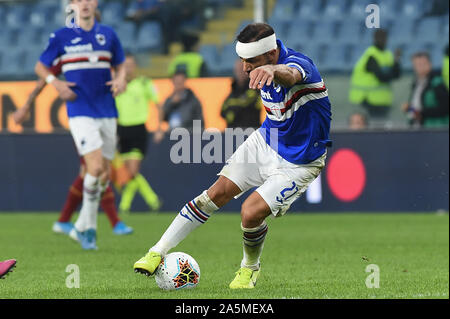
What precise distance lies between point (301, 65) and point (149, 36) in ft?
36.6

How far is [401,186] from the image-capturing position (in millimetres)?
14453

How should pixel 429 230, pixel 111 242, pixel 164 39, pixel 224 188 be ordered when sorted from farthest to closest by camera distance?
1. pixel 164 39
2. pixel 429 230
3. pixel 111 242
4. pixel 224 188

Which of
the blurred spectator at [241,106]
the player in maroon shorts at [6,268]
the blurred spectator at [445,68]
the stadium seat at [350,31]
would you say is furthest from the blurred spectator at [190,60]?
the player in maroon shorts at [6,268]

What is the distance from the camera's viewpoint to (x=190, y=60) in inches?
645

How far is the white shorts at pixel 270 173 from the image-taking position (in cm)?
669

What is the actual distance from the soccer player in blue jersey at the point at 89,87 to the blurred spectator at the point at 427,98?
20.5 feet

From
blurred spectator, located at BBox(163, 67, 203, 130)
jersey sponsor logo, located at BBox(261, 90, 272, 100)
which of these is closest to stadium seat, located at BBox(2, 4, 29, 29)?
blurred spectator, located at BBox(163, 67, 203, 130)

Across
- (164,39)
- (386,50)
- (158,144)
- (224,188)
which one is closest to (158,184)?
(158,144)

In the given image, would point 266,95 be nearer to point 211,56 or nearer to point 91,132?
point 91,132

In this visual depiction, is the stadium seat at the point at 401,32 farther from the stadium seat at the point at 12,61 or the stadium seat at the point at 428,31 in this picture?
the stadium seat at the point at 12,61

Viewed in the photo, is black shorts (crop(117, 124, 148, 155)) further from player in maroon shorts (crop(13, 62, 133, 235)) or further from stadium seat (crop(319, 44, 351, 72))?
player in maroon shorts (crop(13, 62, 133, 235))
